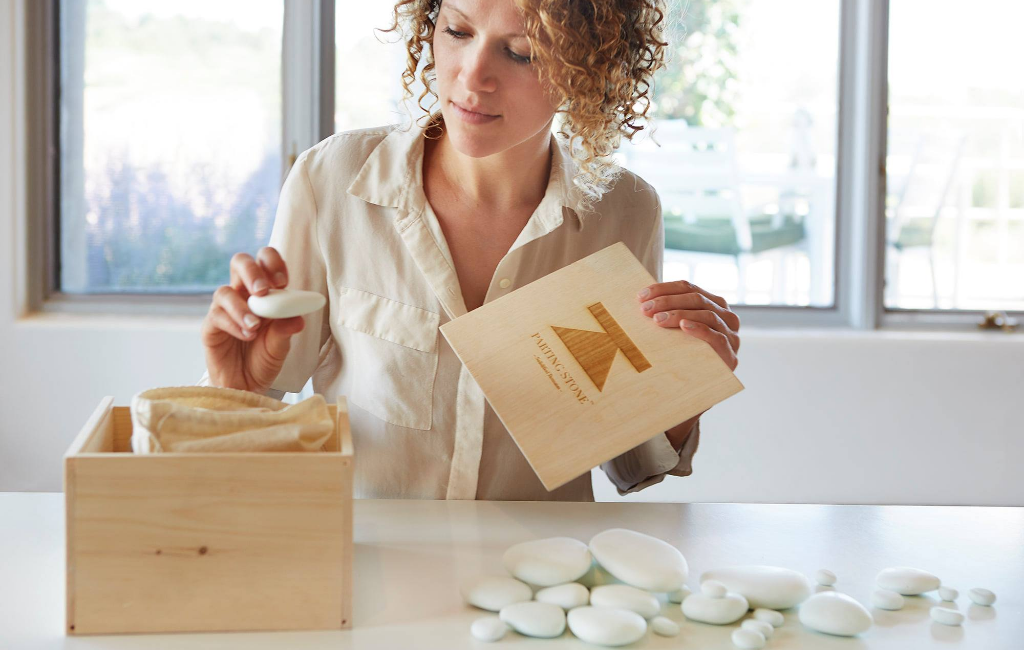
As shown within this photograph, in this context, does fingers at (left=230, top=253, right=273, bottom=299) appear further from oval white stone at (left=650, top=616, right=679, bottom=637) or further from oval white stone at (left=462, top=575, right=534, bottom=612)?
oval white stone at (left=650, top=616, right=679, bottom=637)

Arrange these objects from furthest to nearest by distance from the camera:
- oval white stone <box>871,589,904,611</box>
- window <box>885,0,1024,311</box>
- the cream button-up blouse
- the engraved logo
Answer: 1. window <box>885,0,1024,311</box>
2. the cream button-up blouse
3. the engraved logo
4. oval white stone <box>871,589,904,611</box>

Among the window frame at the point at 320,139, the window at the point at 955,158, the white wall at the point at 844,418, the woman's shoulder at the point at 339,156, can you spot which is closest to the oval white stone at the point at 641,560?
the woman's shoulder at the point at 339,156

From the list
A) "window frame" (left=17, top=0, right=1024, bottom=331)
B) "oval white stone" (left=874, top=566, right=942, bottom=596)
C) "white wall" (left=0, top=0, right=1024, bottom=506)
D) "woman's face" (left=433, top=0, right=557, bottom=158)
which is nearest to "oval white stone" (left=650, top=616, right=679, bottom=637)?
"oval white stone" (left=874, top=566, right=942, bottom=596)

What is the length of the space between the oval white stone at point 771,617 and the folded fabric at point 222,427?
0.39m

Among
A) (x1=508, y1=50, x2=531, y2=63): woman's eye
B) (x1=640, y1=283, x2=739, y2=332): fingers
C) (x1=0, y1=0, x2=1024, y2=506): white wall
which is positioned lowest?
(x1=0, y1=0, x2=1024, y2=506): white wall

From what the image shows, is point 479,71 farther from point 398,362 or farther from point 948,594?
point 948,594

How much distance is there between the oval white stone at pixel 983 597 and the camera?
0.81m

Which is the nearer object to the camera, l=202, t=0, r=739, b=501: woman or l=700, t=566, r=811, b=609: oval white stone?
l=700, t=566, r=811, b=609: oval white stone

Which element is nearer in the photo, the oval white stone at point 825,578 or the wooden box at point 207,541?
the wooden box at point 207,541

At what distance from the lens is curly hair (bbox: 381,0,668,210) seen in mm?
1115

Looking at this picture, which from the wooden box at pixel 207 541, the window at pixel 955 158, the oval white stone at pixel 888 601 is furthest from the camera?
the window at pixel 955 158

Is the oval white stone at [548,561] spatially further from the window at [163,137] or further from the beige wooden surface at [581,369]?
the window at [163,137]

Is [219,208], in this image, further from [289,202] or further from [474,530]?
[474,530]

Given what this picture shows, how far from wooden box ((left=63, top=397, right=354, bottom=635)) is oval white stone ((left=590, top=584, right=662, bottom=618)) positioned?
0.66 feet
